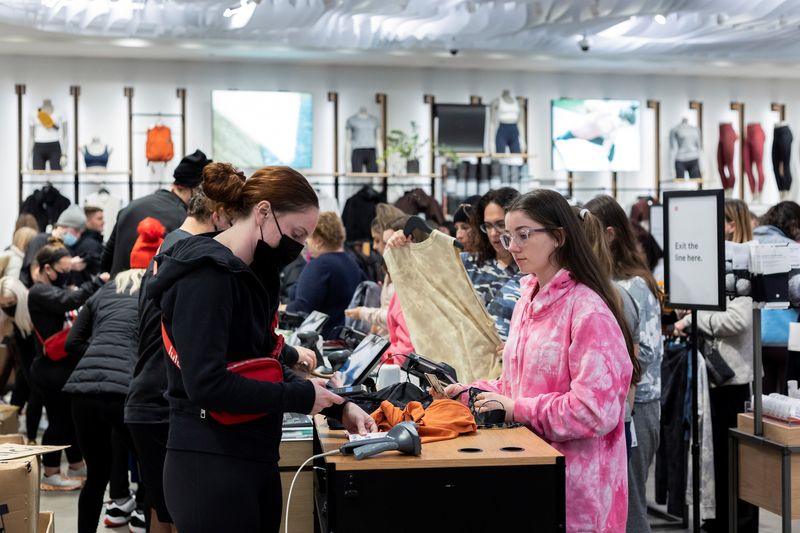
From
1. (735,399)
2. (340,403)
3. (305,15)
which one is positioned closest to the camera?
(340,403)

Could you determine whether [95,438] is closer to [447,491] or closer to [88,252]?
[447,491]

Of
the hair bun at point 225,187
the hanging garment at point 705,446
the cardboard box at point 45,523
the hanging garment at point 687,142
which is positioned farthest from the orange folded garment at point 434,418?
the hanging garment at point 687,142

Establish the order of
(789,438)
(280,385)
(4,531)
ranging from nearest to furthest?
(280,385)
(4,531)
(789,438)

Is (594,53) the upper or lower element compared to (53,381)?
upper

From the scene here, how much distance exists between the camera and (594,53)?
34.0ft

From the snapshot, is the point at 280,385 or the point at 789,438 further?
the point at 789,438

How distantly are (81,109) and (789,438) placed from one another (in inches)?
359

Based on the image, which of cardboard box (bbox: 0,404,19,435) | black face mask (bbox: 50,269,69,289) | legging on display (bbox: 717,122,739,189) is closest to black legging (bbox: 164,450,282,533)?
cardboard box (bbox: 0,404,19,435)

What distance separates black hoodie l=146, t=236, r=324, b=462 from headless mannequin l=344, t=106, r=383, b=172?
884cm

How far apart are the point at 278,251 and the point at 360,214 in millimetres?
8598

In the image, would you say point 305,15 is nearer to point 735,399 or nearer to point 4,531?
point 735,399

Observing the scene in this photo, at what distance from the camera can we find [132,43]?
31.5ft

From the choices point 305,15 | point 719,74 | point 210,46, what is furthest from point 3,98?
point 719,74

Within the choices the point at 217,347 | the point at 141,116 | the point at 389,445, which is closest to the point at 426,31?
the point at 141,116
